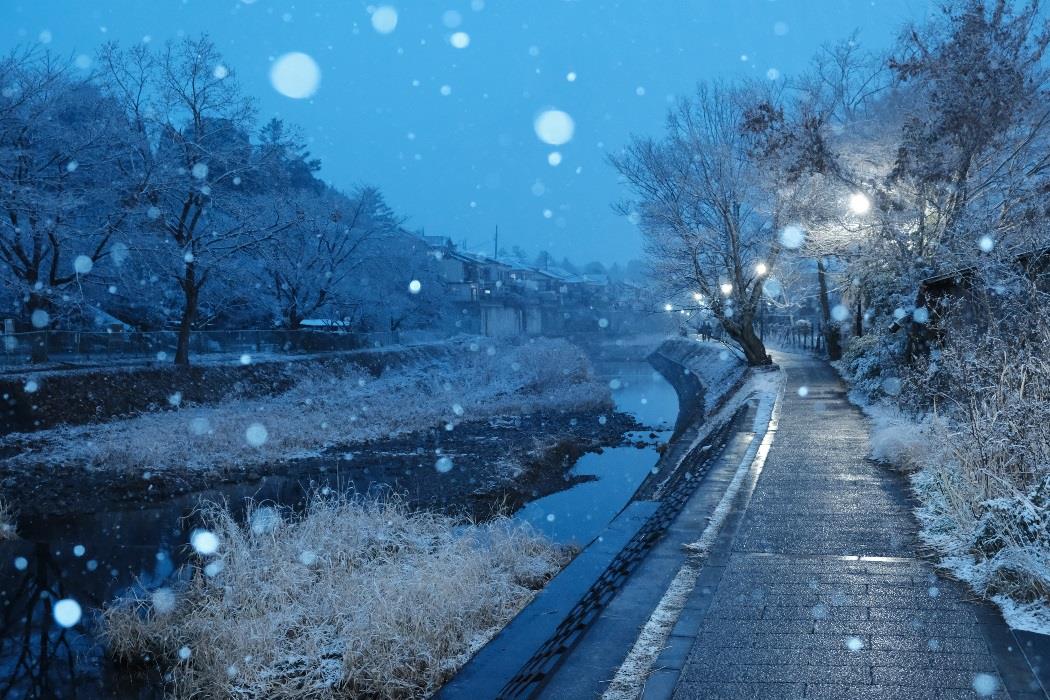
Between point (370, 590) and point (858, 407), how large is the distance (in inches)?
478

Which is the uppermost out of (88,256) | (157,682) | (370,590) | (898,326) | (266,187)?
(266,187)

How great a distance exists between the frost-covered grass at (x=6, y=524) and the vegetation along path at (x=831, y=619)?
11525mm

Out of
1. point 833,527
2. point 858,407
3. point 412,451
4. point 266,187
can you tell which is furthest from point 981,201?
point 266,187

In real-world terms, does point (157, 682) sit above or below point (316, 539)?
below

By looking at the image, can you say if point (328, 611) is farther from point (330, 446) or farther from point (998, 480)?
point (330, 446)

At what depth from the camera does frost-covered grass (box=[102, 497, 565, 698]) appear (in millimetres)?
7062

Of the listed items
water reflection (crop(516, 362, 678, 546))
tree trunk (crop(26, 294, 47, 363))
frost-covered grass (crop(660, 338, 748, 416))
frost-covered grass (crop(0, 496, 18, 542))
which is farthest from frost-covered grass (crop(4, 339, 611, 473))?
frost-covered grass (crop(660, 338, 748, 416))

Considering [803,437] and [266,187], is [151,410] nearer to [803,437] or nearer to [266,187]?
[266,187]

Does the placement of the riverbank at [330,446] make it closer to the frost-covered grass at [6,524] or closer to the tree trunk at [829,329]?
the frost-covered grass at [6,524]

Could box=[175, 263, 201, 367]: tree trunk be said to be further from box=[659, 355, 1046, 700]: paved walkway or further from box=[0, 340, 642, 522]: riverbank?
box=[659, 355, 1046, 700]: paved walkway

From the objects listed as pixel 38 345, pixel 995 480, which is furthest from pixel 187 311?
pixel 995 480

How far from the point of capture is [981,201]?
16.7 metres

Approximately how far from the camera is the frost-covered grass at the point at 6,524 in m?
12.2

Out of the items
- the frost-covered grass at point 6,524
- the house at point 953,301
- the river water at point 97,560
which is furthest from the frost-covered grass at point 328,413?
the house at point 953,301
